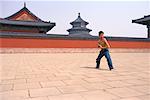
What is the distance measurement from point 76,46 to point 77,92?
16557mm

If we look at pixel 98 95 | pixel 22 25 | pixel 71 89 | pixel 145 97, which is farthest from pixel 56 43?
pixel 145 97

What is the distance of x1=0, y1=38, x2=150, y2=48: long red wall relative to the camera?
1781 centimetres

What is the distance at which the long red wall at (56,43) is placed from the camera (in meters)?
17.8

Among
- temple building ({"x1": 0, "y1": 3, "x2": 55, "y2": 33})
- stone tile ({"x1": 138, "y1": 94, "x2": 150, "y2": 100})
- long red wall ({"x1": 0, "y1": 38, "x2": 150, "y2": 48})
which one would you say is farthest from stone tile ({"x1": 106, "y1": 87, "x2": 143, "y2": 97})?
temple building ({"x1": 0, "y1": 3, "x2": 55, "y2": 33})

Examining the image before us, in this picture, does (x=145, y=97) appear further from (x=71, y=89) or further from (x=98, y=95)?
(x=71, y=89)

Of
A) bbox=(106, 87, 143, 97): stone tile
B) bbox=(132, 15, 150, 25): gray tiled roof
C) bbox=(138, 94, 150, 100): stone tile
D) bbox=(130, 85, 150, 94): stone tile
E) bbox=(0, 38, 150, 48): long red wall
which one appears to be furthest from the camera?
bbox=(132, 15, 150, 25): gray tiled roof

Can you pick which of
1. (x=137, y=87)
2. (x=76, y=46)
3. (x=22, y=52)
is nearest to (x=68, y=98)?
(x=137, y=87)

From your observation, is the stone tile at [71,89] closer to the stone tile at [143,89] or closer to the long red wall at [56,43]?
the stone tile at [143,89]

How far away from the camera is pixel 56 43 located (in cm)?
1925

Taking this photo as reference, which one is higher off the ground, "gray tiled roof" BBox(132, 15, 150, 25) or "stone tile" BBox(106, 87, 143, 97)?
"gray tiled roof" BBox(132, 15, 150, 25)

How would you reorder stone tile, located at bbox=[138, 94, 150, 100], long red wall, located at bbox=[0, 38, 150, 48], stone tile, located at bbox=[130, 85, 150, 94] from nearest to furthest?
stone tile, located at bbox=[138, 94, 150, 100] < stone tile, located at bbox=[130, 85, 150, 94] < long red wall, located at bbox=[0, 38, 150, 48]

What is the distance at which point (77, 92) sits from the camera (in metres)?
3.26

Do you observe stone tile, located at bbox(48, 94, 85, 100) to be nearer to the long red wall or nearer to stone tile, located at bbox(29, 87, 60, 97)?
stone tile, located at bbox(29, 87, 60, 97)

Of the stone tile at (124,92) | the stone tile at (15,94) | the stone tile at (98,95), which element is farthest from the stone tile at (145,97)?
the stone tile at (15,94)
